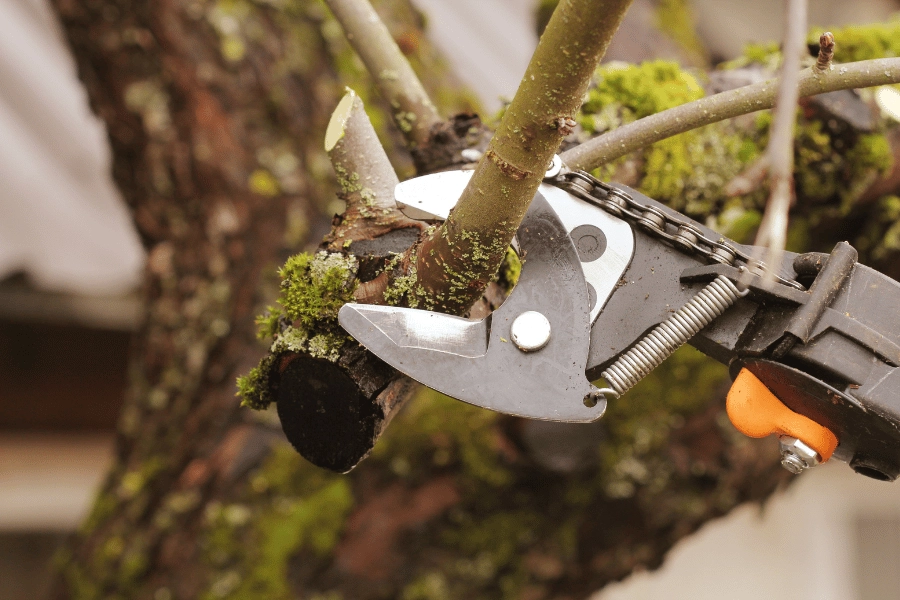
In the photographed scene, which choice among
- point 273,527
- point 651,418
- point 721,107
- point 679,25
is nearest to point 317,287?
point 721,107

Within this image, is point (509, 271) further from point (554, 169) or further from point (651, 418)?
point (651, 418)

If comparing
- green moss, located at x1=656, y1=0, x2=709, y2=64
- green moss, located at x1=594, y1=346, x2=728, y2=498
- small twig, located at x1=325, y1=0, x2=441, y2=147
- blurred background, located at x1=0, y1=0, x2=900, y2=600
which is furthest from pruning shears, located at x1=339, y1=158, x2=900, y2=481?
green moss, located at x1=656, y1=0, x2=709, y2=64

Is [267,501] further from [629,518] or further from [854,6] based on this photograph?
[854,6]

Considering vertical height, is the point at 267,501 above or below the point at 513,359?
below

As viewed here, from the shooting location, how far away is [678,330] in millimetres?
606

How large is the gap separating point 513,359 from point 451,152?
349 millimetres

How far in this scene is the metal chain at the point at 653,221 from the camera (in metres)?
0.64

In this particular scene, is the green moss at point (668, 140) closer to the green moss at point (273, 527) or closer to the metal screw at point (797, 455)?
the metal screw at point (797, 455)

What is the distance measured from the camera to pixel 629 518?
4.11 ft

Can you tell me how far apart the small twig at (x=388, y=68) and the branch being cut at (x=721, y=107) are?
23 cm

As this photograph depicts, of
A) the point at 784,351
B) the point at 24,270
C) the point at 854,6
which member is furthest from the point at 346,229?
the point at 854,6

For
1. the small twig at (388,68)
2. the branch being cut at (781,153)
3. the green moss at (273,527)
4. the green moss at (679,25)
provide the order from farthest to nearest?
the green moss at (679,25) < the green moss at (273,527) < the small twig at (388,68) < the branch being cut at (781,153)

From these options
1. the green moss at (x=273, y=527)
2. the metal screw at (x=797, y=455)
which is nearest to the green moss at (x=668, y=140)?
the metal screw at (x=797, y=455)

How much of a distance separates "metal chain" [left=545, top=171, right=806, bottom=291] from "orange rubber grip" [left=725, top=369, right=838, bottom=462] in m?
0.10
